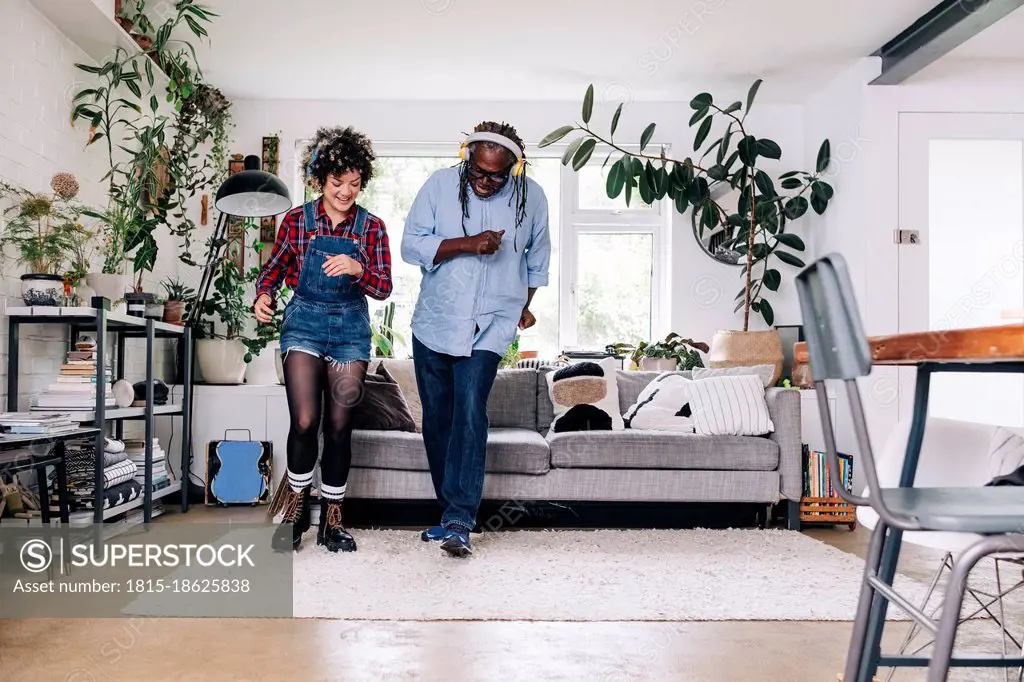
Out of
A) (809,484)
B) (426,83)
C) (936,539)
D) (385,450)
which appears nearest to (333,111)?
(426,83)

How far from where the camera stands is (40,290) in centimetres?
311

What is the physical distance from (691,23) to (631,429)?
2.01 metres

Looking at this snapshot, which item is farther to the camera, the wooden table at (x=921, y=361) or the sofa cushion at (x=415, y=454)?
the sofa cushion at (x=415, y=454)

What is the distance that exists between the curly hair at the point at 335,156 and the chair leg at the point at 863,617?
223cm

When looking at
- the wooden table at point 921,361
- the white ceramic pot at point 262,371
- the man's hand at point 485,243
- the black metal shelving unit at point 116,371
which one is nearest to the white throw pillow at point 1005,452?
the wooden table at point 921,361

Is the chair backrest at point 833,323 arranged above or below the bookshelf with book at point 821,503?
above

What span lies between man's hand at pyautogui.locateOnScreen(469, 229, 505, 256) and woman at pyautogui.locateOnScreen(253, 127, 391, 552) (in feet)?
1.35

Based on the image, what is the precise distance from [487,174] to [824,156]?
275 centimetres

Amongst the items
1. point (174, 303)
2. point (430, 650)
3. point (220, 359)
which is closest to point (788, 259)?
point (220, 359)

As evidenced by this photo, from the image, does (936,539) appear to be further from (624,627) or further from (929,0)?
(929,0)

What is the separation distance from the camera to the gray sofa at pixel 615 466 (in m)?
3.43

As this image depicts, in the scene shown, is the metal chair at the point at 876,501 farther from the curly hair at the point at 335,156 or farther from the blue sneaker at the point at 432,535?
the curly hair at the point at 335,156

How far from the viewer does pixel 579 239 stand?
217 inches

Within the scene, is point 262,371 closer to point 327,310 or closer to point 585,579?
point 327,310
